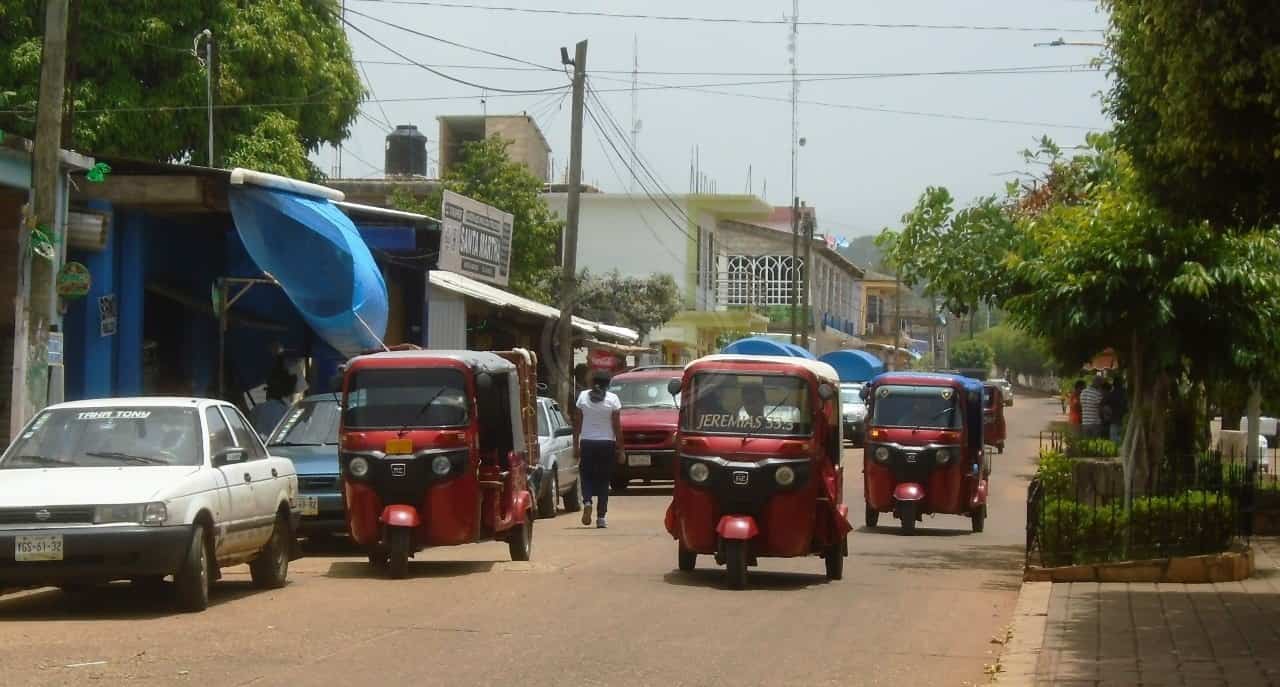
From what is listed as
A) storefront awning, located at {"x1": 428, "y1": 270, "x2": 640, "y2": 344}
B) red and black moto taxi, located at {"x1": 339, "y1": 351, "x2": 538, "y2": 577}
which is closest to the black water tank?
storefront awning, located at {"x1": 428, "y1": 270, "x2": 640, "y2": 344}

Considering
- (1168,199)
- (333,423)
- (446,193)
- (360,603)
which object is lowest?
(360,603)

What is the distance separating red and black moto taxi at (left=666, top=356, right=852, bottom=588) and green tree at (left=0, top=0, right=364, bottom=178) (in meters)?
22.4

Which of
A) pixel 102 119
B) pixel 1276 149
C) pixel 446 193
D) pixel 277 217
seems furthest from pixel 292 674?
pixel 102 119

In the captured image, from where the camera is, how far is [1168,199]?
35.9 feet

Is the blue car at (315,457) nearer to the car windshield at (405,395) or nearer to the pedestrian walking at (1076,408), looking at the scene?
the car windshield at (405,395)

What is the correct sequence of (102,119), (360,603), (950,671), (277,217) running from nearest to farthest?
(950,671)
(360,603)
(277,217)
(102,119)

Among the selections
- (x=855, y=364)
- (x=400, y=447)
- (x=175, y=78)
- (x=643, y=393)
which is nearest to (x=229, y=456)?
(x=400, y=447)

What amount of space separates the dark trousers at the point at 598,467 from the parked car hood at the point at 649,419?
24.0 ft

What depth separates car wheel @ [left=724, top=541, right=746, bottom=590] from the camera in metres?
14.0

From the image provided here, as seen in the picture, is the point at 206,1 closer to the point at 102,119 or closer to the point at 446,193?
the point at 102,119

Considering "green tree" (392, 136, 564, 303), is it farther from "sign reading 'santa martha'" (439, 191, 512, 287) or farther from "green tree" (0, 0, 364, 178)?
"sign reading 'santa martha'" (439, 191, 512, 287)

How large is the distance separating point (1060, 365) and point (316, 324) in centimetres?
962

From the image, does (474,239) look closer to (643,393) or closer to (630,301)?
(643,393)

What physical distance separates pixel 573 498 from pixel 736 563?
423 inches
